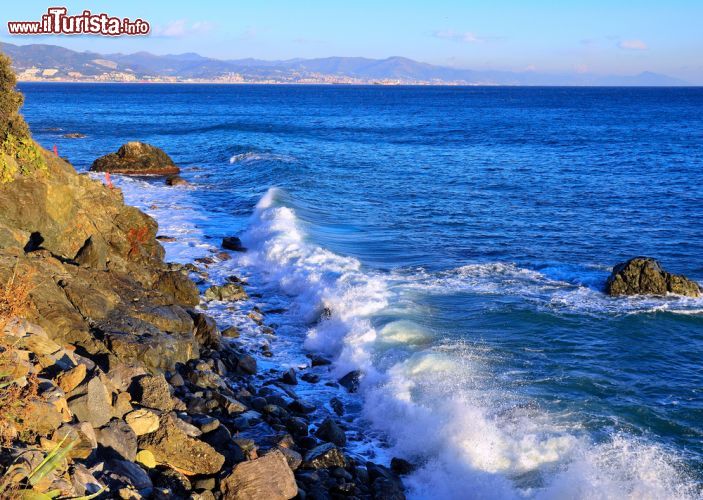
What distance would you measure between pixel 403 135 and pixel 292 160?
24.5 m

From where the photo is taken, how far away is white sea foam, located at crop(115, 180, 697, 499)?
11555mm

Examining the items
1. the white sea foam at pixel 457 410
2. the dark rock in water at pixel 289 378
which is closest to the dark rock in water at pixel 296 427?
the white sea foam at pixel 457 410

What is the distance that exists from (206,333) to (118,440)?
7023mm

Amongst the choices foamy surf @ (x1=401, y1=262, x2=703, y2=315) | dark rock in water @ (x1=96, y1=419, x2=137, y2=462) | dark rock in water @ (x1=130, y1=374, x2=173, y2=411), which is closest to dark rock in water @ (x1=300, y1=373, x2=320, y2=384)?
dark rock in water @ (x1=130, y1=374, x2=173, y2=411)

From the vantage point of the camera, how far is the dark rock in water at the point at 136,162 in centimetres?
4425

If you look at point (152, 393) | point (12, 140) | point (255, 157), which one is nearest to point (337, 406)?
point (152, 393)

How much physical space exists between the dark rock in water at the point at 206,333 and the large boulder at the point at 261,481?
644 centimetres

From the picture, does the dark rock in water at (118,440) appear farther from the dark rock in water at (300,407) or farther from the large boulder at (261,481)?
the dark rock in water at (300,407)

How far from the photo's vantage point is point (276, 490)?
950 cm

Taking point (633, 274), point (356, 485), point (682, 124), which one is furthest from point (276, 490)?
point (682, 124)

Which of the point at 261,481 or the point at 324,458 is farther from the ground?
the point at 261,481

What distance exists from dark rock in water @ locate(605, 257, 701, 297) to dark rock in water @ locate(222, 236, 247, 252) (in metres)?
13.7

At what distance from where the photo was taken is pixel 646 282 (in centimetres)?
2080

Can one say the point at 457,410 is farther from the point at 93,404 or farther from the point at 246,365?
the point at 93,404
